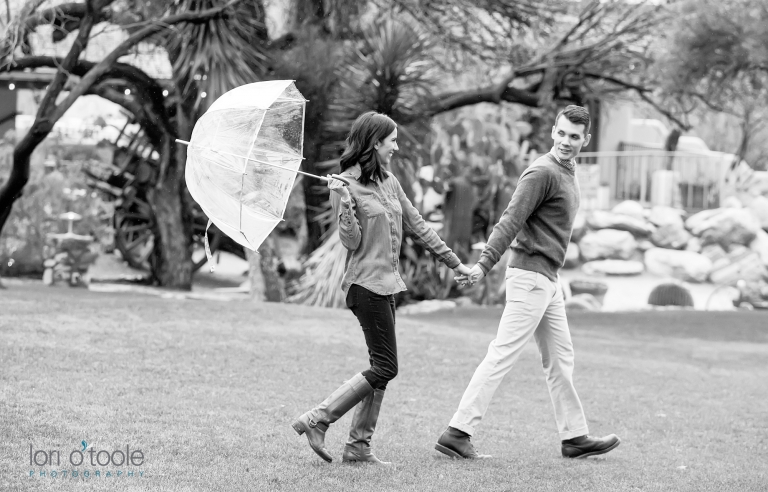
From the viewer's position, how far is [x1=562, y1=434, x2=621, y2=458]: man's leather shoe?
526 cm

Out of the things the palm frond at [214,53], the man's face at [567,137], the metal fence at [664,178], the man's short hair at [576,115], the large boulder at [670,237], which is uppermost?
the palm frond at [214,53]

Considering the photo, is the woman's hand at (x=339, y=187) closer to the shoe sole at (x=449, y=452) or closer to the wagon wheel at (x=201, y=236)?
the shoe sole at (x=449, y=452)

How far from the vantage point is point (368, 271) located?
4664 millimetres

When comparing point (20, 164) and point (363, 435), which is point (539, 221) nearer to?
point (363, 435)

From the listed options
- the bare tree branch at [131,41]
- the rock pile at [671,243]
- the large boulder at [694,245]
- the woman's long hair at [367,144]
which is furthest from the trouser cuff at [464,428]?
the large boulder at [694,245]

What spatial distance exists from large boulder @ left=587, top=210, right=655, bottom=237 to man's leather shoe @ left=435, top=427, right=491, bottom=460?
61.8 ft

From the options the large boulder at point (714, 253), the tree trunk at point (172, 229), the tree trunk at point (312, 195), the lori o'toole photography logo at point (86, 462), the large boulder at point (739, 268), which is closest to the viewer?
the lori o'toole photography logo at point (86, 462)

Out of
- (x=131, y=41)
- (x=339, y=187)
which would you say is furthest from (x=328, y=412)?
(x=131, y=41)

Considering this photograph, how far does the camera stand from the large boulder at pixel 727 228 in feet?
76.0

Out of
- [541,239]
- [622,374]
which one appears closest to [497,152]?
[622,374]

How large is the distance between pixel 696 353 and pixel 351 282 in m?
7.35

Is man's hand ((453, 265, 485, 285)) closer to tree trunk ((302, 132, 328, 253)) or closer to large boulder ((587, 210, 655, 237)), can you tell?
tree trunk ((302, 132, 328, 253))

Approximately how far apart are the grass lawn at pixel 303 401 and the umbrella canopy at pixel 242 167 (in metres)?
1.09

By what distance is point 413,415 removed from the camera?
6.37 m
